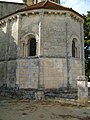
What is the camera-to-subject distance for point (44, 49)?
1691cm

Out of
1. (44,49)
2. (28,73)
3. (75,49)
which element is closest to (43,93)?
(28,73)

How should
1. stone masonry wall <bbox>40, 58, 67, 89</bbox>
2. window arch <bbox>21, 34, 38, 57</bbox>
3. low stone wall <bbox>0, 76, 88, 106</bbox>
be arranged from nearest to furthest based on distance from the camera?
low stone wall <bbox>0, 76, 88, 106</bbox>, stone masonry wall <bbox>40, 58, 67, 89</bbox>, window arch <bbox>21, 34, 38, 57</bbox>

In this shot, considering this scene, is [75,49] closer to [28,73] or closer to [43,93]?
[28,73]

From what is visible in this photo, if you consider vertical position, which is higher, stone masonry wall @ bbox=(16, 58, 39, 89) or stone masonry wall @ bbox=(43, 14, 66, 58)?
stone masonry wall @ bbox=(43, 14, 66, 58)

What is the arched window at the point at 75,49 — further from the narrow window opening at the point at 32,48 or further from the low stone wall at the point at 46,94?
the narrow window opening at the point at 32,48

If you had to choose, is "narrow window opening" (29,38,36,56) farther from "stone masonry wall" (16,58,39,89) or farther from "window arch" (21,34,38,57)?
"stone masonry wall" (16,58,39,89)

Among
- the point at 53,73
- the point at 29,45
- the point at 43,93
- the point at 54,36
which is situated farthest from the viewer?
the point at 29,45

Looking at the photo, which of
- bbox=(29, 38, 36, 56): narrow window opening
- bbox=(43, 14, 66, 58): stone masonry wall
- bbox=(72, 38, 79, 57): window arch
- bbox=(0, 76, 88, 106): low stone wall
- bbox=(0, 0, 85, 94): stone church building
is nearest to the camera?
bbox=(0, 76, 88, 106): low stone wall

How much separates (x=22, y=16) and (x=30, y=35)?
1.84m

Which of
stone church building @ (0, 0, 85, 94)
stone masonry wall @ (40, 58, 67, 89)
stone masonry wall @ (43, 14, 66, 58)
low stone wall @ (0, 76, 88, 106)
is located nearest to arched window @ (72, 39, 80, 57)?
stone church building @ (0, 0, 85, 94)

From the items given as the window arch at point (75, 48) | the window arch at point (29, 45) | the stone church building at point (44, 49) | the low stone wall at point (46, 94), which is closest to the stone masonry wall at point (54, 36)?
the stone church building at point (44, 49)

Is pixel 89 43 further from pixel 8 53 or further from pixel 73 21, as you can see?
pixel 8 53

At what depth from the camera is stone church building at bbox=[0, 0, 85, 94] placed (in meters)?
16.7

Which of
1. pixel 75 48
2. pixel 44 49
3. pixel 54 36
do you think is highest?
pixel 54 36
